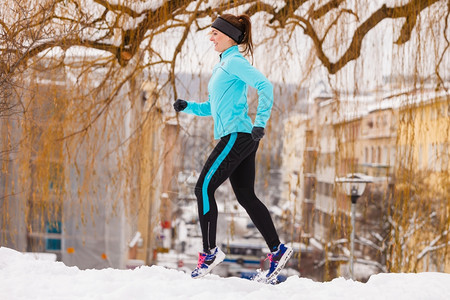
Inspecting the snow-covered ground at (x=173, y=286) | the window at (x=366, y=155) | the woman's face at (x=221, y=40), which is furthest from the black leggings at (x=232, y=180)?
the window at (x=366, y=155)

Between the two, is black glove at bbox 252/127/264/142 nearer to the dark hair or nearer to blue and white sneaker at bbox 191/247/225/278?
the dark hair

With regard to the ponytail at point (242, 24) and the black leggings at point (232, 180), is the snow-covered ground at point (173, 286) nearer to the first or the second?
the black leggings at point (232, 180)

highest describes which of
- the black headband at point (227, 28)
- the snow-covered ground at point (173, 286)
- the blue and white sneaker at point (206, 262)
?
the black headband at point (227, 28)

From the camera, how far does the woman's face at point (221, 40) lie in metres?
2.63

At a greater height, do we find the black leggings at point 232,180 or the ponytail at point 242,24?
the ponytail at point 242,24

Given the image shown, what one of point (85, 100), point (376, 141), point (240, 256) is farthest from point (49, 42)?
point (240, 256)

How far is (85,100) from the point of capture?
4.48 m

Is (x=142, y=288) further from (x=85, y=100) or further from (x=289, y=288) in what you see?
(x=85, y=100)

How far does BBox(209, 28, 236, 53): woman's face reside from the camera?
263 centimetres

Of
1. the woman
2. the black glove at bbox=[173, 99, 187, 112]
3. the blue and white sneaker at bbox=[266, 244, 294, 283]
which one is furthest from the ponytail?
the blue and white sneaker at bbox=[266, 244, 294, 283]

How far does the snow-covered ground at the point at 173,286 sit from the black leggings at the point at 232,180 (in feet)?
0.87

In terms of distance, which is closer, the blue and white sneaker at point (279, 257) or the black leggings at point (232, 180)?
the black leggings at point (232, 180)

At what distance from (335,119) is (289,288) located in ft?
7.87

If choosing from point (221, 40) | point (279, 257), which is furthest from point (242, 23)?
point (279, 257)
